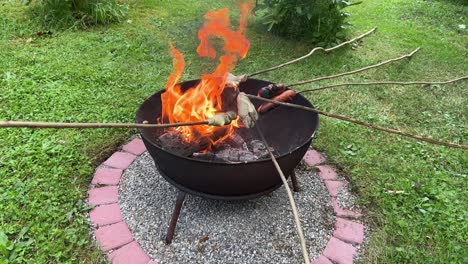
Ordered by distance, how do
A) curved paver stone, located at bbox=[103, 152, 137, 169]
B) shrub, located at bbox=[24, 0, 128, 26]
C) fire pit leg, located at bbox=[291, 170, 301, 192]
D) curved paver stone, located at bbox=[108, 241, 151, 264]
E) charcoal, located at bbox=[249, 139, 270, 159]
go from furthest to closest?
shrub, located at bbox=[24, 0, 128, 26] < curved paver stone, located at bbox=[103, 152, 137, 169] < fire pit leg, located at bbox=[291, 170, 301, 192] < charcoal, located at bbox=[249, 139, 270, 159] < curved paver stone, located at bbox=[108, 241, 151, 264]

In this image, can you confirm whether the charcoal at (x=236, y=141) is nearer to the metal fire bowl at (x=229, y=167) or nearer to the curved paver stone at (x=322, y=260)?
the metal fire bowl at (x=229, y=167)

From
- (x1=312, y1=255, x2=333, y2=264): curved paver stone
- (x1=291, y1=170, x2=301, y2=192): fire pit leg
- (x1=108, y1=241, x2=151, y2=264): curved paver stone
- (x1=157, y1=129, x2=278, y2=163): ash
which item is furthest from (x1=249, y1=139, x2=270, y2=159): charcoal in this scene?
(x1=108, y1=241, x2=151, y2=264): curved paver stone

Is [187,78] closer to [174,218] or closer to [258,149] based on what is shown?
A: [258,149]

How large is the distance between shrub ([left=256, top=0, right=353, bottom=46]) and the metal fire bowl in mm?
2241

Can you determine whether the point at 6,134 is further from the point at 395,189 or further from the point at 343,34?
the point at 343,34

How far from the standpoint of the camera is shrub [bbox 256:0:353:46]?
4426 mm

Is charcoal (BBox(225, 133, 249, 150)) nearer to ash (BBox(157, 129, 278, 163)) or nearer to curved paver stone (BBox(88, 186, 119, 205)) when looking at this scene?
ash (BBox(157, 129, 278, 163))

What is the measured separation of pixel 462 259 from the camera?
7.14 ft

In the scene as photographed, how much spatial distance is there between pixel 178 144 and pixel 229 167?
46 centimetres

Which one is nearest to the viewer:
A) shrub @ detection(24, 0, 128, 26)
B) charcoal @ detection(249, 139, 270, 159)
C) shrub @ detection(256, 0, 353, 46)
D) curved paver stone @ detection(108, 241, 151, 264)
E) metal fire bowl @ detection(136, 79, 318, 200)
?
metal fire bowl @ detection(136, 79, 318, 200)

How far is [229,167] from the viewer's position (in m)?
1.85

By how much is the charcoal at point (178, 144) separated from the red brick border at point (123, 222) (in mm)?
515

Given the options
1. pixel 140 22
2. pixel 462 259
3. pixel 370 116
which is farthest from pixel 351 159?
pixel 140 22

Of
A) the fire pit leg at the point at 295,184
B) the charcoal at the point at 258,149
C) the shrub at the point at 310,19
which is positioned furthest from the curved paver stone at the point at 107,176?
the shrub at the point at 310,19
